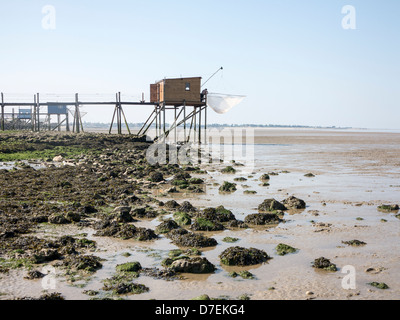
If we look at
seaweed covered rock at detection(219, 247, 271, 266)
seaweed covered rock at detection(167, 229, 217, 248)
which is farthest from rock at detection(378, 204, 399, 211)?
seaweed covered rock at detection(167, 229, 217, 248)

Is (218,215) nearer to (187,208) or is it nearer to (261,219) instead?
(261,219)

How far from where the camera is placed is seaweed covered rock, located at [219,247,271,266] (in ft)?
30.5

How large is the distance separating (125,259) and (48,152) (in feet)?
95.5

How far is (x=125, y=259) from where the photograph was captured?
961 centimetres

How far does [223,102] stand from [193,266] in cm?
3657

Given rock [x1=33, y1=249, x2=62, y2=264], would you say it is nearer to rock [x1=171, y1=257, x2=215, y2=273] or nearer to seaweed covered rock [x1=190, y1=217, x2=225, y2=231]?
rock [x1=171, y1=257, x2=215, y2=273]

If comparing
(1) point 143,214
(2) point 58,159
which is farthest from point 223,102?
(1) point 143,214

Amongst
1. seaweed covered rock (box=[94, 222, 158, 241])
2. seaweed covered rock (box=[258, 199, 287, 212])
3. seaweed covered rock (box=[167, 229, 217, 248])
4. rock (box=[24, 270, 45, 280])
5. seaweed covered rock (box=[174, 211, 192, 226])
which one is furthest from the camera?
seaweed covered rock (box=[258, 199, 287, 212])

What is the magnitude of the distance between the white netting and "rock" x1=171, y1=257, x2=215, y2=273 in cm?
3605

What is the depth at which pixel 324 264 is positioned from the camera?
9.08 metres

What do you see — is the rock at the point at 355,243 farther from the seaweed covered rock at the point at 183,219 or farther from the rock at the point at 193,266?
the seaweed covered rock at the point at 183,219

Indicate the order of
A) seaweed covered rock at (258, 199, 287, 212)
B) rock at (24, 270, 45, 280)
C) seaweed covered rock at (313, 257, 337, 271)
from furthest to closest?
seaweed covered rock at (258, 199, 287, 212), seaweed covered rock at (313, 257, 337, 271), rock at (24, 270, 45, 280)
